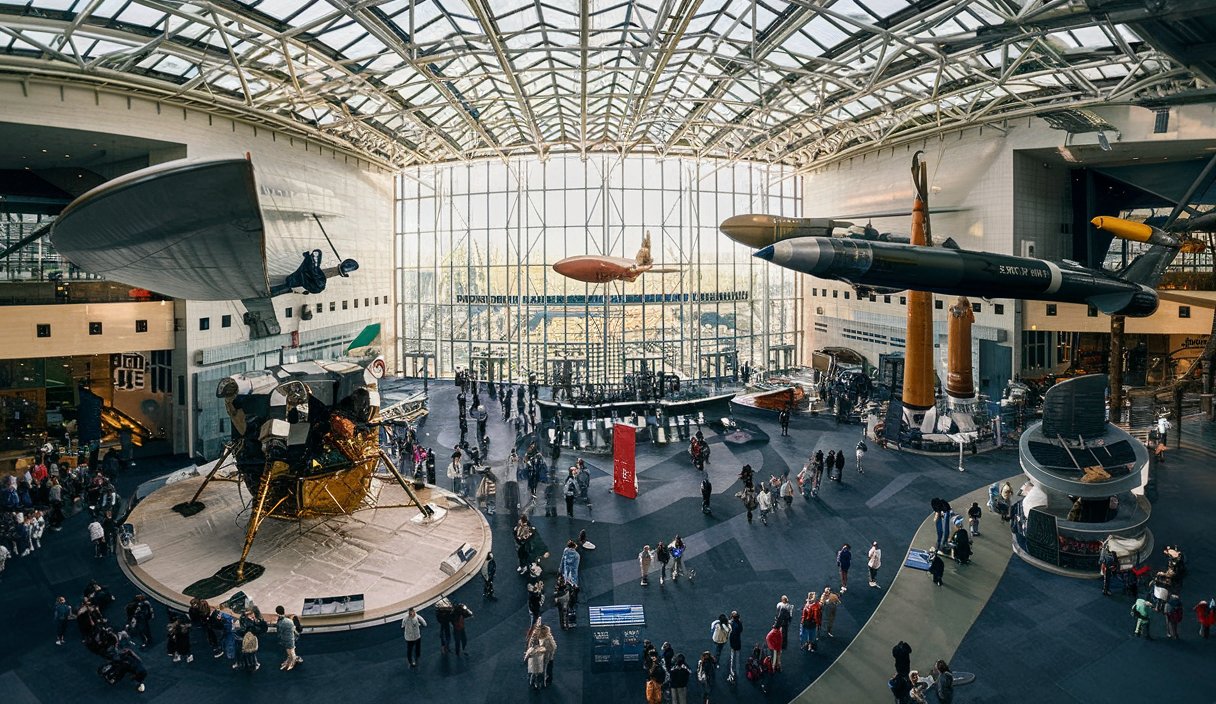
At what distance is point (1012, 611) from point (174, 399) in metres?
25.2

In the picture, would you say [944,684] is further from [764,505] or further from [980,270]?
[980,270]

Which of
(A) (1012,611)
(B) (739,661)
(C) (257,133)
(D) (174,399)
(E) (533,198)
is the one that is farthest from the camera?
(E) (533,198)

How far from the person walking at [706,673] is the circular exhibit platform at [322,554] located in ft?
17.3

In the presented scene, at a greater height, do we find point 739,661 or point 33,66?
point 33,66

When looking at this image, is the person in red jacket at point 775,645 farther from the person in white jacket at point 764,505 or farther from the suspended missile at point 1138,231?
the suspended missile at point 1138,231

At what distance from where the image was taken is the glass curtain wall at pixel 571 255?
34.5 meters

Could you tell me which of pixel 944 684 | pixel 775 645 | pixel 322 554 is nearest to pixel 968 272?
pixel 944 684

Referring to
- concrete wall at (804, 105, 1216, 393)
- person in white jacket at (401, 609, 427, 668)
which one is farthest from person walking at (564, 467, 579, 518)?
concrete wall at (804, 105, 1216, 393)

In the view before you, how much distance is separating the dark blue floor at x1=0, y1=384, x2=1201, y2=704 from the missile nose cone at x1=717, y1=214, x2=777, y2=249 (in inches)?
378

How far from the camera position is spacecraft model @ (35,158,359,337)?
827 centimetres

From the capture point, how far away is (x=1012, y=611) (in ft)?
35.3

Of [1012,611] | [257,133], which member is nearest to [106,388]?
[257,133]

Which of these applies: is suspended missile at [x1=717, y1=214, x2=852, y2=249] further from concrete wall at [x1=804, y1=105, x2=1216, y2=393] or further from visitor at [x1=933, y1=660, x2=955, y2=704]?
visitor at [x1=933, y1=660, x2=955, y2=704]

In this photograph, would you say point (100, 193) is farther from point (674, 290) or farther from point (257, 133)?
point (674, 290)
